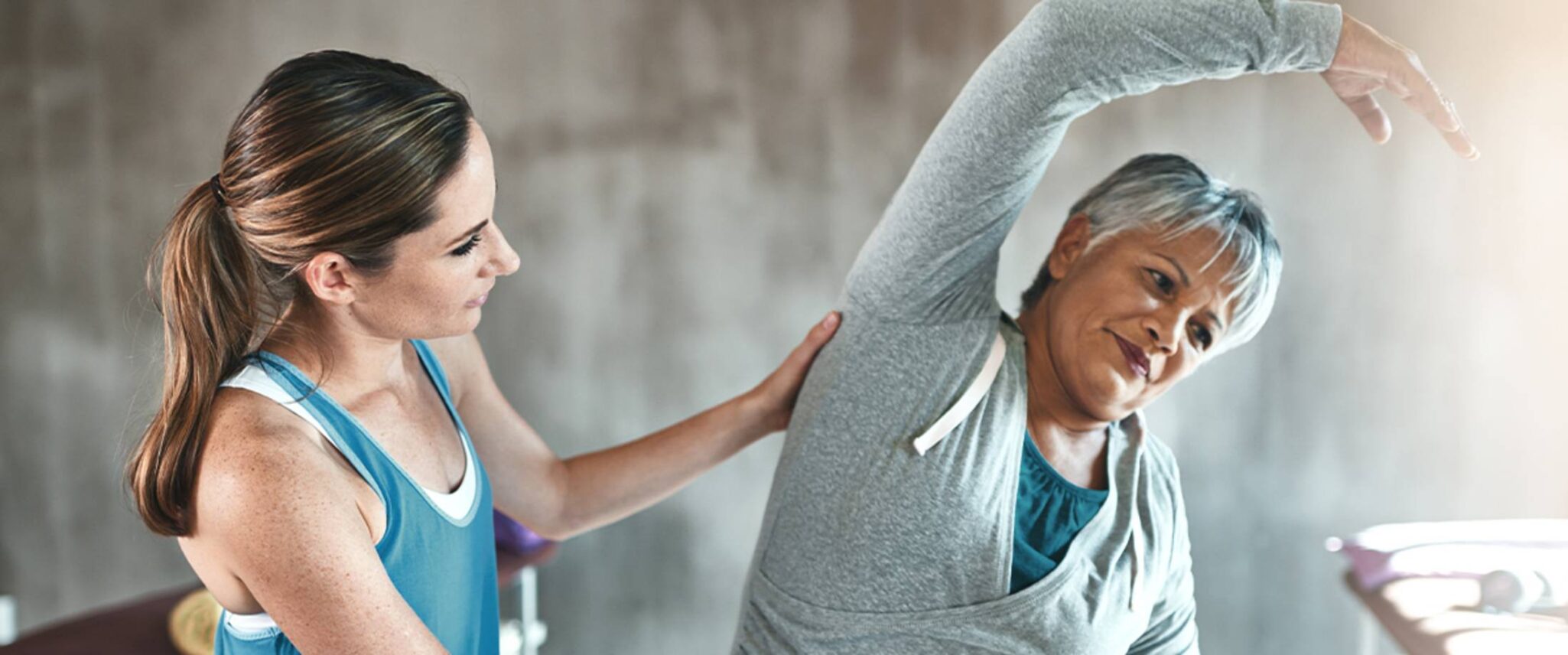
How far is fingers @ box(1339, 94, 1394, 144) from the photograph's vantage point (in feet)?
4.02

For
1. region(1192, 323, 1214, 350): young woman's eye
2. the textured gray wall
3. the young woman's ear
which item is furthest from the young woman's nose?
the textured gray wall

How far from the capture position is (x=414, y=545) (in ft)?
3.56

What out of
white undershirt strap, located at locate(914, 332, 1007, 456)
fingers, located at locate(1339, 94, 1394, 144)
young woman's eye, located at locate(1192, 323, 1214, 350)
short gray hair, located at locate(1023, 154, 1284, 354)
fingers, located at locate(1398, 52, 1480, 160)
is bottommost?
white undershirt strap, located at locate(914, 332, 1007, 456)

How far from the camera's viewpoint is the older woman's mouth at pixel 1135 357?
1281 mm

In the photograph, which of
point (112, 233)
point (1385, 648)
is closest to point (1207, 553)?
point (1385, 648)

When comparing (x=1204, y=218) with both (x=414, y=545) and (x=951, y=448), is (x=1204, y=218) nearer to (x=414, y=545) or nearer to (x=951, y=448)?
(x=951, y=448)

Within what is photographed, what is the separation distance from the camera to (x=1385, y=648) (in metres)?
2.05

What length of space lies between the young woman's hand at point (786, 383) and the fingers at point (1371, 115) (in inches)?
23.0

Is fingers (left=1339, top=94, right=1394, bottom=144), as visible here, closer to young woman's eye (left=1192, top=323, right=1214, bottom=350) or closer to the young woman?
young woman's eye (left=1192, top=323, right=1214, bottom=350)

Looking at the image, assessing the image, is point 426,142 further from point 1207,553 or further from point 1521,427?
point 1521,427

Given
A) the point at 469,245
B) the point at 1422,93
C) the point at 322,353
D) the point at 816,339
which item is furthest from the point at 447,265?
the point at 1422,93

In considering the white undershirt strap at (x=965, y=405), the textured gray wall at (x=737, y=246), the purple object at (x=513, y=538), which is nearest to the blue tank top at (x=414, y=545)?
the white undershirt strap at (x=965, y=405)

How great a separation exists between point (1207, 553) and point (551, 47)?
1.50 m

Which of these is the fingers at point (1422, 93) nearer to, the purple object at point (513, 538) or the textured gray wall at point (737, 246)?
the textured gray wall at point (737, 246)
